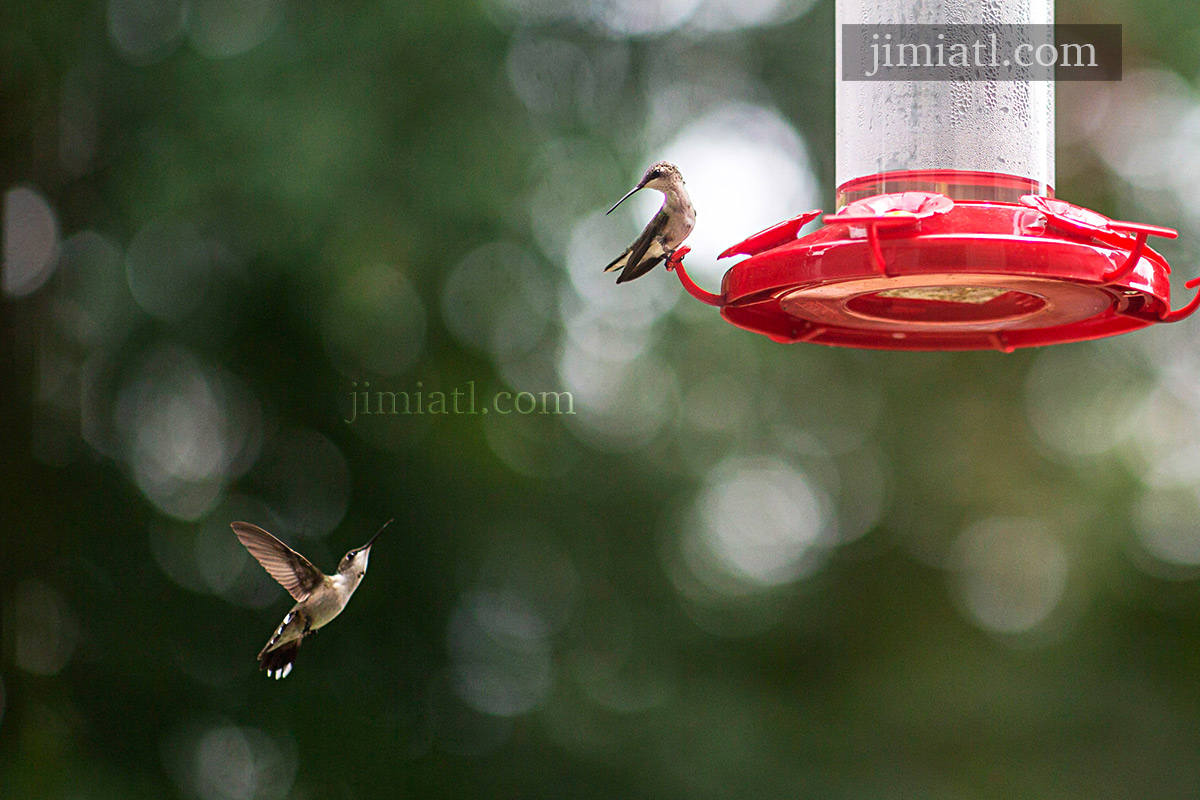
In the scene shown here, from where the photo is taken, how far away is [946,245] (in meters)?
1.88

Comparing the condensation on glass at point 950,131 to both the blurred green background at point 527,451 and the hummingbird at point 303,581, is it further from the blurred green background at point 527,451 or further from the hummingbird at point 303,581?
the blurred green background at point 527,451

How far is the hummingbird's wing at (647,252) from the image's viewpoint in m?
2.53

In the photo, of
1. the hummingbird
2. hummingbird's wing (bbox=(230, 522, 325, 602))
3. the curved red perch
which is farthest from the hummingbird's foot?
hummingbird's wing (bbox=(230, 522, 325, 602))

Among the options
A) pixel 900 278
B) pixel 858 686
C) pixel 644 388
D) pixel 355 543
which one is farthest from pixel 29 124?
pixel 858 686

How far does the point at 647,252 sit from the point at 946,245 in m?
0.81

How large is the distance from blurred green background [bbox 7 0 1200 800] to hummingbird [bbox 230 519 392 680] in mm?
2278

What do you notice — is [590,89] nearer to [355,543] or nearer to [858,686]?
[355,543]

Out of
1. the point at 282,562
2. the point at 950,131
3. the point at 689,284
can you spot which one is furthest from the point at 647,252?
the point at 282,562

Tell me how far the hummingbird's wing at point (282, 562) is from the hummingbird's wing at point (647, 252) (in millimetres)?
1295

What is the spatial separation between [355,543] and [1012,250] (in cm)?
496

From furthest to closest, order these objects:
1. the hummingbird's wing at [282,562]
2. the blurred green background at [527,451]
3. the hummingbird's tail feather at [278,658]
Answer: the blurred green background at [527,451], the hummingbird's tail feather at [278,658], the hummingbird's wing at [282,562]

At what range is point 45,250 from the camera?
6.12 metres

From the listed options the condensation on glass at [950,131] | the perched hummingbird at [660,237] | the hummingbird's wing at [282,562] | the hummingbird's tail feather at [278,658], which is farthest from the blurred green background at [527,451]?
the condensation on glass at [950,131]

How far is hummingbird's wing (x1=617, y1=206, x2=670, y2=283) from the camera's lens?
2525 millimetres
